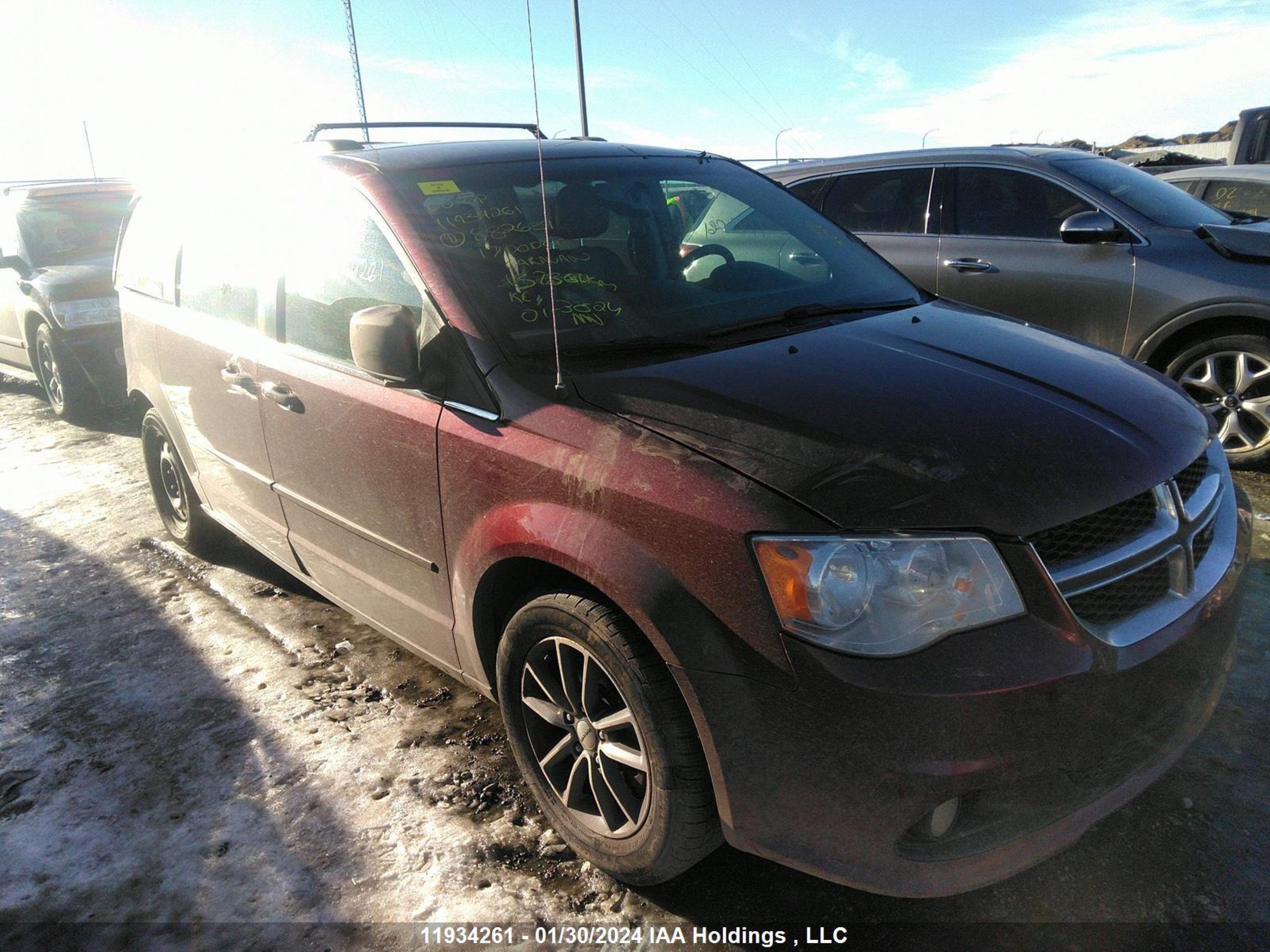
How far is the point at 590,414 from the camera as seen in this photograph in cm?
210

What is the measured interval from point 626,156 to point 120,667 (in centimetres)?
274

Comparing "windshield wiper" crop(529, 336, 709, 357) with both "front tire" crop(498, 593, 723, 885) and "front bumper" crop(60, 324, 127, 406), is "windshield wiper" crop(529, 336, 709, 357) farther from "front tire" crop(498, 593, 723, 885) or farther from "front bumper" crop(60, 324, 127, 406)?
"front bumper" crop(60, 324, 127, 406)

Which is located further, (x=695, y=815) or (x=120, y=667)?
(x=120, y=667)

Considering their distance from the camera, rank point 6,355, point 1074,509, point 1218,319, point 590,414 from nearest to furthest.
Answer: point 1074,509 → point 590,414 → point 1218,319 → point 6,355

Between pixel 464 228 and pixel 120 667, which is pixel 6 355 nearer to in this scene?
pixel 120 667

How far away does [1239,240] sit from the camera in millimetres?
4637

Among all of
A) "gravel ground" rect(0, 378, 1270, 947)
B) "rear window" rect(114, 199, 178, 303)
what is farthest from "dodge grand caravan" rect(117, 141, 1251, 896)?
"rear window" rect(114, 199, 178, 303)

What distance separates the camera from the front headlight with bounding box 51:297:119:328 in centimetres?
742

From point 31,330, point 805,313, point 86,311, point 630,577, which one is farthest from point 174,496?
point 31,330

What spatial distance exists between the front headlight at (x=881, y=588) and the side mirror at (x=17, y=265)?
8339mm

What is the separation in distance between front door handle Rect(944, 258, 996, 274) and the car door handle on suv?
13.0 feet

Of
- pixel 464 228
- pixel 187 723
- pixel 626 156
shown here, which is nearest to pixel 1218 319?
pixel 626 156

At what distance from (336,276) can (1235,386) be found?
174 inches

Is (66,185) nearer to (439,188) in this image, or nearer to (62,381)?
(62,381)
